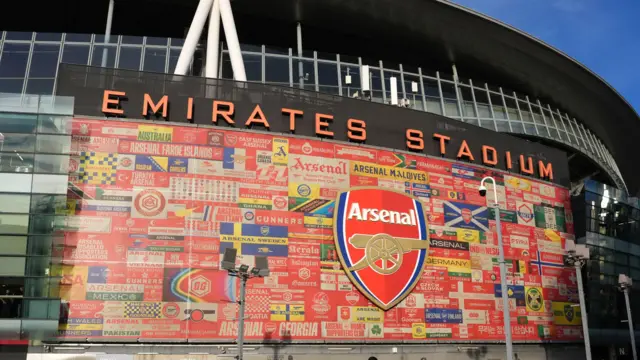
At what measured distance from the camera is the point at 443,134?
116 feet

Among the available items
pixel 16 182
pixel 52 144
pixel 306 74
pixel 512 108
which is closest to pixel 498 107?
pixel 512 108

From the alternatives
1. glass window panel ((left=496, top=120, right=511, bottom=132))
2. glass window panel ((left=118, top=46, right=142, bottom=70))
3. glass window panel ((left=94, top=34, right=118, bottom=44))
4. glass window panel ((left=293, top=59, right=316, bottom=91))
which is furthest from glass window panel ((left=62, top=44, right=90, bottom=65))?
glass window panel ((left=496, top=120, right=511, bottom=132))

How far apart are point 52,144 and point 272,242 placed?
11.2 m

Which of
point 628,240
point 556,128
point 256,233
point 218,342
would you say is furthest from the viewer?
point 556,128

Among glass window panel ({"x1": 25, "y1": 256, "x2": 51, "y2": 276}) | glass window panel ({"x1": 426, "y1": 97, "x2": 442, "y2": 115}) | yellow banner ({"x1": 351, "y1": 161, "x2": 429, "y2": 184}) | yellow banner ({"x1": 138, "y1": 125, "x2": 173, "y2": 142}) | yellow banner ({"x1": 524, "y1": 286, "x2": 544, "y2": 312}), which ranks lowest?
yellow banner ({"x1": 524, "y1": 286, "x2": 544, "y2": 312})

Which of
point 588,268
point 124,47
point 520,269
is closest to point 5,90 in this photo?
point 124,47

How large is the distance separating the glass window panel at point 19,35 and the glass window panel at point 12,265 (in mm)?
17490

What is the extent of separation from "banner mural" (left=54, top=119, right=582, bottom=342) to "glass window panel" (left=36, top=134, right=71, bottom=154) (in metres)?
0.54

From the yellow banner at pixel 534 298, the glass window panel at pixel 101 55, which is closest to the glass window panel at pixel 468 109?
the yellow banner at pixel 534 298

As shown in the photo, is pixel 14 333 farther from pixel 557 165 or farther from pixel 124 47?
pixel 557 165

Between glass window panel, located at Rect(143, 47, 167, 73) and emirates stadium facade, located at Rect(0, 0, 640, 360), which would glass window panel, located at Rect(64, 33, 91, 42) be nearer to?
emirates stadium facade, located at Rect(0, 0, 640, 360)

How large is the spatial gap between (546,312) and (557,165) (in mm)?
10602

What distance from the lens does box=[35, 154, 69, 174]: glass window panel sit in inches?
1042

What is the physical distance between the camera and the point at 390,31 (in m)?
41.2
